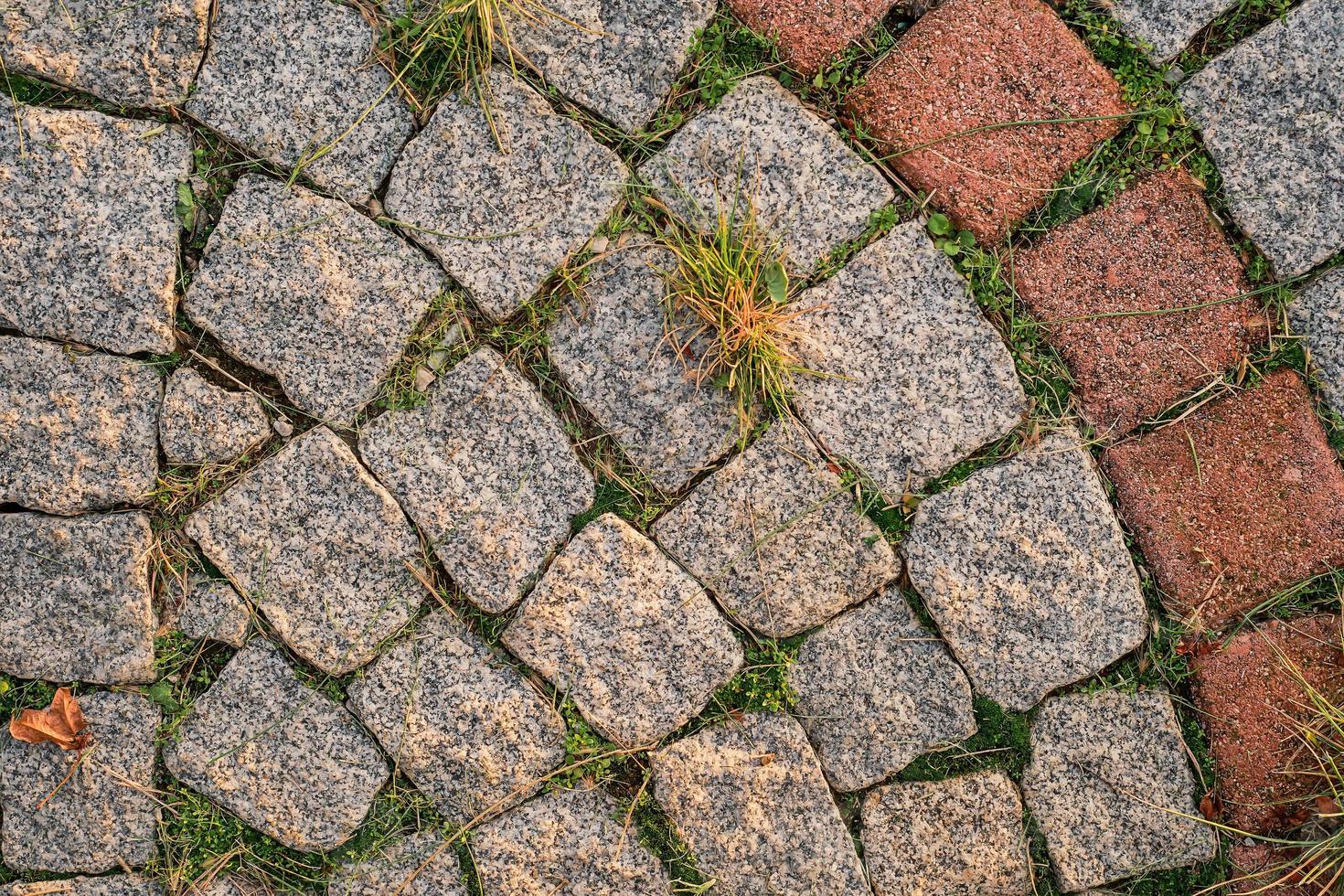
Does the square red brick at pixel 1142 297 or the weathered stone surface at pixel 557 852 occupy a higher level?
the square red brick at pixel 1142 297

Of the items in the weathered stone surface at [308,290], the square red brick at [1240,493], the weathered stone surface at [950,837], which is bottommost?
the weathered stone surface at [950,837]

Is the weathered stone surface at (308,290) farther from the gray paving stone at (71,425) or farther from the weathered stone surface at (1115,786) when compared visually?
the weathered stone surface at (1115,786)

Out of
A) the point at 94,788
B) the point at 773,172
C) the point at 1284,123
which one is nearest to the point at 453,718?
the point at 94,788

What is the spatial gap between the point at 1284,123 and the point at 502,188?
5.74 feet

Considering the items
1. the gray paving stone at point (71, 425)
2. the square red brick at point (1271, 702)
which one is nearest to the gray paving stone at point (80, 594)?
the gray paving stone at point (71, 425)

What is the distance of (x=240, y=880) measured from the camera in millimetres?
1935

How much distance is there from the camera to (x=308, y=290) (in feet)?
6.09

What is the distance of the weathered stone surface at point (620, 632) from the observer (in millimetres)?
1909

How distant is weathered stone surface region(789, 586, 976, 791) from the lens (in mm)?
1935

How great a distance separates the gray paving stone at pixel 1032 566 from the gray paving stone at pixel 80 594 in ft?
5.72

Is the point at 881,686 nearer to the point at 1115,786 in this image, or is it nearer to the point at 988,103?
the point at 1115,786

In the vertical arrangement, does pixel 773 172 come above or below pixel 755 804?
above

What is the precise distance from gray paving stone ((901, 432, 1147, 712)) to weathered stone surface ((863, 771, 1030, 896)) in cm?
31

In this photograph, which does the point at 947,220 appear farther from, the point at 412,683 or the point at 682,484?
the point at 412,683
